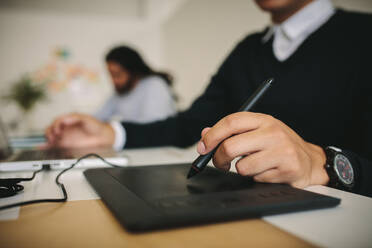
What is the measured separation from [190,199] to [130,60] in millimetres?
1984

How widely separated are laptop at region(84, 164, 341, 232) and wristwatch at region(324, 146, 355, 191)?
0.12m

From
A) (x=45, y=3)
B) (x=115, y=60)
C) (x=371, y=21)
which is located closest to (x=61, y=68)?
(x=45, y=3)

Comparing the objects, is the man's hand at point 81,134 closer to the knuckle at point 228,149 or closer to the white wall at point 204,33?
the knuckle at point 228,149

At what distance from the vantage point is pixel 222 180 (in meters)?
0.37

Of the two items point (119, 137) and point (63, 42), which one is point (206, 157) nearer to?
point (119, 137)

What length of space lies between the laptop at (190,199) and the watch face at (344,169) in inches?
5.2

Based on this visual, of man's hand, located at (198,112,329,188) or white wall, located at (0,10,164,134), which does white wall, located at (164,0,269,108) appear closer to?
white wall, located at (0,10,164,134)

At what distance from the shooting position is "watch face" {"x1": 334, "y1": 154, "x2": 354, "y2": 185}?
0.40 metres

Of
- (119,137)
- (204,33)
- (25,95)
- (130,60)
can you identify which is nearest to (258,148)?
(119,137)

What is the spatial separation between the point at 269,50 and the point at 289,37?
7 cm

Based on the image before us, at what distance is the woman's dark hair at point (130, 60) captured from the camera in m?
2.10

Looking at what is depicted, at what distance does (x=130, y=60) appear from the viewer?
2115 mm

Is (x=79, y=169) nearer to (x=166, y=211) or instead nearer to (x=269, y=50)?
(x=166, y=211)

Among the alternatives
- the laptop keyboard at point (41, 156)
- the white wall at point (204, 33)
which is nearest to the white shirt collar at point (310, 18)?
the white wall at point (204, 33)
